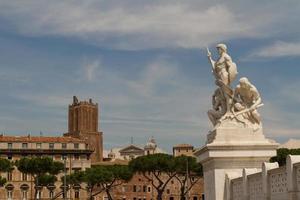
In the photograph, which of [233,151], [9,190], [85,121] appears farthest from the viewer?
[85,121]

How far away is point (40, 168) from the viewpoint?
96.9 m

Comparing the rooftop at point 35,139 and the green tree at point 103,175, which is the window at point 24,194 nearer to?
the rooftop at point 35,139

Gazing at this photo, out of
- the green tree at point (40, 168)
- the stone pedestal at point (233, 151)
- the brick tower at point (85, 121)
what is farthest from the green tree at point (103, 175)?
the stone pedestal at point (233, 151)

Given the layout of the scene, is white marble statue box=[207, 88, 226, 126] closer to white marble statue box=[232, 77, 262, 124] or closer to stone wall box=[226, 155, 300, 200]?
white marble statue box=[232, 77, 262, 124]

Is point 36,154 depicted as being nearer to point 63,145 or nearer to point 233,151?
point 63,145

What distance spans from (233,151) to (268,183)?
253 centimetres

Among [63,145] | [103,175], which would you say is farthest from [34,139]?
[103,175]

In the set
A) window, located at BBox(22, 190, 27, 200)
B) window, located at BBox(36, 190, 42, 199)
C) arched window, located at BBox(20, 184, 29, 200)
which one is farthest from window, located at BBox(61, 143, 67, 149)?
window, located at BBox(22, 190, 27, 200)

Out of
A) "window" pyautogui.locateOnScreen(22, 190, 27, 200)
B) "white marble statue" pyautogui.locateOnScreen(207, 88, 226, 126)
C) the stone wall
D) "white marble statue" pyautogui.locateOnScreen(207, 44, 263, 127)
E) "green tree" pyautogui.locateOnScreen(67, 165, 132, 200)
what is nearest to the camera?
the stone wall

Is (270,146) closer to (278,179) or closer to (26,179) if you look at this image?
(278,179)

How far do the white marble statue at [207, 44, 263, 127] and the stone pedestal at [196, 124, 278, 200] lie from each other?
0.34 metres

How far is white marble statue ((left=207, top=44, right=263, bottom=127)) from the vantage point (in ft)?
55.8

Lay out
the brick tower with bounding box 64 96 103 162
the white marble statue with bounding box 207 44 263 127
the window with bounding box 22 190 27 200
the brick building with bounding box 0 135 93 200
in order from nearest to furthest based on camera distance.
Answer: the white marble statue with bounding box 207 44 263 127, the window with bounding box 22 190 27 200, the brick building with bounding box 0 135 93 200, the brick tower with bounding box 64 96 103 162

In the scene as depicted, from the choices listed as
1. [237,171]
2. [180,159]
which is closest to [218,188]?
[237,171]
